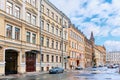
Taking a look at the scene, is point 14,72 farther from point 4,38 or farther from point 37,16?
point 37,16

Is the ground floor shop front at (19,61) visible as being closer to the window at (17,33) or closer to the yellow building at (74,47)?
the window at (17,33)

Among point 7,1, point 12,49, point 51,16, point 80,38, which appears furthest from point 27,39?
point 80,38

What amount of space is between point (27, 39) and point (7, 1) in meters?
9.46

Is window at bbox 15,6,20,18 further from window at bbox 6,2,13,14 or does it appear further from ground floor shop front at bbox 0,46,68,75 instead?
ground floor shop front at bbox 0,46,68,75

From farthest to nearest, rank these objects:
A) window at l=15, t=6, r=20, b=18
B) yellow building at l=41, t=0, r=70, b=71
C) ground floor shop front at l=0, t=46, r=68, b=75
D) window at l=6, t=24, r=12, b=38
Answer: yellow building at l=41, t=0, r=70, b=71 < window at l=15, t=6, r=20, b=18 < window at l=6, t=24, r=12, b=38 < ground floor shop front at l=0, t=46, r=68, b=75

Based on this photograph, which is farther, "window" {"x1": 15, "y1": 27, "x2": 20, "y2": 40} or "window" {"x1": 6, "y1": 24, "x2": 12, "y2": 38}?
"window" {"x1": 15, "y1": 27, "x2": 20, "y2": 40}

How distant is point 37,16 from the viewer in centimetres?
4975

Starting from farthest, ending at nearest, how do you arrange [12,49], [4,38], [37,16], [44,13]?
[44,13], [37,16], [12,49], [4,38]

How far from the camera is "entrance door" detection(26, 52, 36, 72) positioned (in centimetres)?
4529

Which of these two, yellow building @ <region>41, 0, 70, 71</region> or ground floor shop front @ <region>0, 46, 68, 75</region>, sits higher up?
yellow building @ <region>41, 0, 70, 71</region>

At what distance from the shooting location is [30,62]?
46.6m

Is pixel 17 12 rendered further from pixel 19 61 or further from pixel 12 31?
pixel 19 61

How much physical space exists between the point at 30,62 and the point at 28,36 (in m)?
4.94

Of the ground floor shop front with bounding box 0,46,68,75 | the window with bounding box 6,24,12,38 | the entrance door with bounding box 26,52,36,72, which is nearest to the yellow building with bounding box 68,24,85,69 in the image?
the ground floor shop front with bounding box 0,46,68,75
